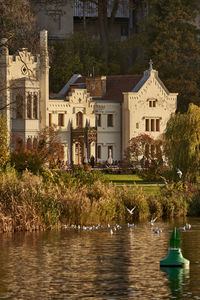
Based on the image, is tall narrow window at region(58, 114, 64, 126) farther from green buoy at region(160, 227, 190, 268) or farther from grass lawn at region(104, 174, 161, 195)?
green buoy at region(160, 227, 190, 268)

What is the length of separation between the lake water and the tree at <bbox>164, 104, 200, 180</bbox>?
16875mm

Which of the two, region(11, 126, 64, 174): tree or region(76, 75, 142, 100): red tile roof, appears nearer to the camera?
region(11, 126, 64, 174): tree

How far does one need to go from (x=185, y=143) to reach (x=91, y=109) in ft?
96.7

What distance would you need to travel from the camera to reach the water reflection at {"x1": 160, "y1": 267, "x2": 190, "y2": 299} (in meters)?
21.2

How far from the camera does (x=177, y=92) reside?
8738 centimetres

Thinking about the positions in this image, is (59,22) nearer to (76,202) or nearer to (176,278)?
(76,202)

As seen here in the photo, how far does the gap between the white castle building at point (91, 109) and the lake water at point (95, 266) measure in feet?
131

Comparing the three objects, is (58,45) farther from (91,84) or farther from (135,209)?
(135,209)

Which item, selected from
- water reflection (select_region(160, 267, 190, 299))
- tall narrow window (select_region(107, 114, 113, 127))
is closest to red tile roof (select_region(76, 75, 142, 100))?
tall narrow window (select_region(107, 114, 113, 127))

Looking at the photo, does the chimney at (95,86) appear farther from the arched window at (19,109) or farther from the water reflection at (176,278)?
the water reflection at (176,278)

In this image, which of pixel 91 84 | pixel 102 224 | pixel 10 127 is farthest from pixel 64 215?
pixel 91 84

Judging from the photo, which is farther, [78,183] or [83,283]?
[78,183]

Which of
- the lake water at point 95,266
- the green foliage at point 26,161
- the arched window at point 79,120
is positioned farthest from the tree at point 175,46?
the lake water at point 95,266

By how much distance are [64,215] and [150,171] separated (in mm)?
27053
